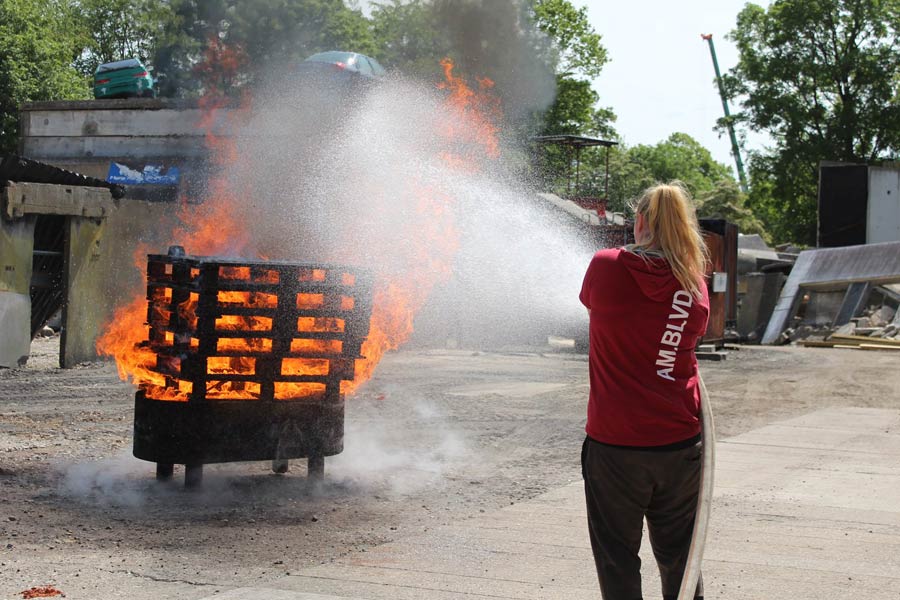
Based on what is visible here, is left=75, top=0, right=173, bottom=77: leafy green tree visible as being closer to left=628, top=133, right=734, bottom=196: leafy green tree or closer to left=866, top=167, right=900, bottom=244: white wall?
left=866, top=167, right=900, bottom=244: white wall

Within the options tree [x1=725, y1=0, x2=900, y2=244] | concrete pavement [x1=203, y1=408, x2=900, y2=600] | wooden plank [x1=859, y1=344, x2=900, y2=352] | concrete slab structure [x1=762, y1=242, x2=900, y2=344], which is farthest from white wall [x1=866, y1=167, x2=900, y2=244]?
concrete pavement [x1=203, y1=408, x2=900, y2=600]

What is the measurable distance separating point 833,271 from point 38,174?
20333 millimetres

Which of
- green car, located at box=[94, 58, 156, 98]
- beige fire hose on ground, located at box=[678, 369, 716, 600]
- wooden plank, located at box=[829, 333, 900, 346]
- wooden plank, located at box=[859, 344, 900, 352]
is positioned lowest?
wooden plank, located at box=[859, 344, 900, 352]

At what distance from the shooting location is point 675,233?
379cm

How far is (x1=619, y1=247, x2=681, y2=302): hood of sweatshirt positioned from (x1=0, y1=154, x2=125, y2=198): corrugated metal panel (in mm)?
12529

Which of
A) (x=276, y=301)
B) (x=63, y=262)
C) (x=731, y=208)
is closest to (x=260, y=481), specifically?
(x=276, y=301)

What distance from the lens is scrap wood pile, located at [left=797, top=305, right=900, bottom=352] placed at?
77.2 feet

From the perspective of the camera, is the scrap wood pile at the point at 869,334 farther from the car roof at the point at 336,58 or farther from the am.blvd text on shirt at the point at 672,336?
the am.blvd text on shirt at the point at 672,336

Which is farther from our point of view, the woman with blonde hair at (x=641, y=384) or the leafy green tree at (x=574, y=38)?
the leafy green tree at (x=574, y=38)

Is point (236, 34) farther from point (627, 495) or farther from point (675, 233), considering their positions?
point (627, 495)

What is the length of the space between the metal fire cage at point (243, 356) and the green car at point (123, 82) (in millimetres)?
22475

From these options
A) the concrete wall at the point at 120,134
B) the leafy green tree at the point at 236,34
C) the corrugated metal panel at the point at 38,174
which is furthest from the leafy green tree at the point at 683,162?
the corrugated metal panel at the point at 38,174

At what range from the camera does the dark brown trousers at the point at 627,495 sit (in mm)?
3736

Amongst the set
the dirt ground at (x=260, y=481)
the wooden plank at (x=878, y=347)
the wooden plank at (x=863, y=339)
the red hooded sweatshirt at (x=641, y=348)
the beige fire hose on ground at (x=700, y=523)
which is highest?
the red hooded sweatshirt at (x=641, y=348)
